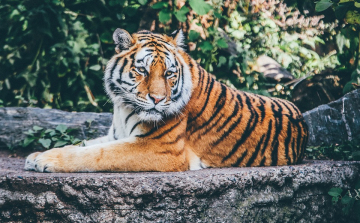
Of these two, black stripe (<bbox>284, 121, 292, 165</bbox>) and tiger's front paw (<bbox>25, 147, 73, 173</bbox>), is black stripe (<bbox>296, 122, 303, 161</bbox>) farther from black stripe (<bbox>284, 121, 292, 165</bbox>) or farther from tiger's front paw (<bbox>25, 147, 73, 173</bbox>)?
tiger's front paw (<bbox>25, 147, 73, 173</bbox>)

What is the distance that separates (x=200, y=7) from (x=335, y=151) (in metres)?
2.23

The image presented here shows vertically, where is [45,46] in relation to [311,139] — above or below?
above

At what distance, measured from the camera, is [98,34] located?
643 cm

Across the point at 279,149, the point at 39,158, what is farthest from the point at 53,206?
the point at 279,149

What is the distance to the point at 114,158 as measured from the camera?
286cm

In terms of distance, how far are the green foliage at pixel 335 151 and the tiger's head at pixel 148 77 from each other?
1741mm

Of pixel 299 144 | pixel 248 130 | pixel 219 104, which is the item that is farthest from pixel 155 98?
pixel 299 144

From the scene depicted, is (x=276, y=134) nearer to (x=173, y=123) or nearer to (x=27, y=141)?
(x=173, y=123)

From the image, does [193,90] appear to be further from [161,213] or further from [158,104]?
[161,213]

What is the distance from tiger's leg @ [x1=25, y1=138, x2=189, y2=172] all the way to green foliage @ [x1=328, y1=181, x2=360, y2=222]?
42.6 inches

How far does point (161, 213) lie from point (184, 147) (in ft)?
2.66

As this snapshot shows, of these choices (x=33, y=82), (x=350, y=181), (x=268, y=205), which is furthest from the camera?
(x=33, y=82)

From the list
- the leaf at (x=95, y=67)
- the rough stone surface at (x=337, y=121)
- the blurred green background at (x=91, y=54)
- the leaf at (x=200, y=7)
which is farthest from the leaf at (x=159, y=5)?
the rough stone surface at (x=337, y=121)

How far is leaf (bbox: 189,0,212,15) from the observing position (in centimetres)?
499
